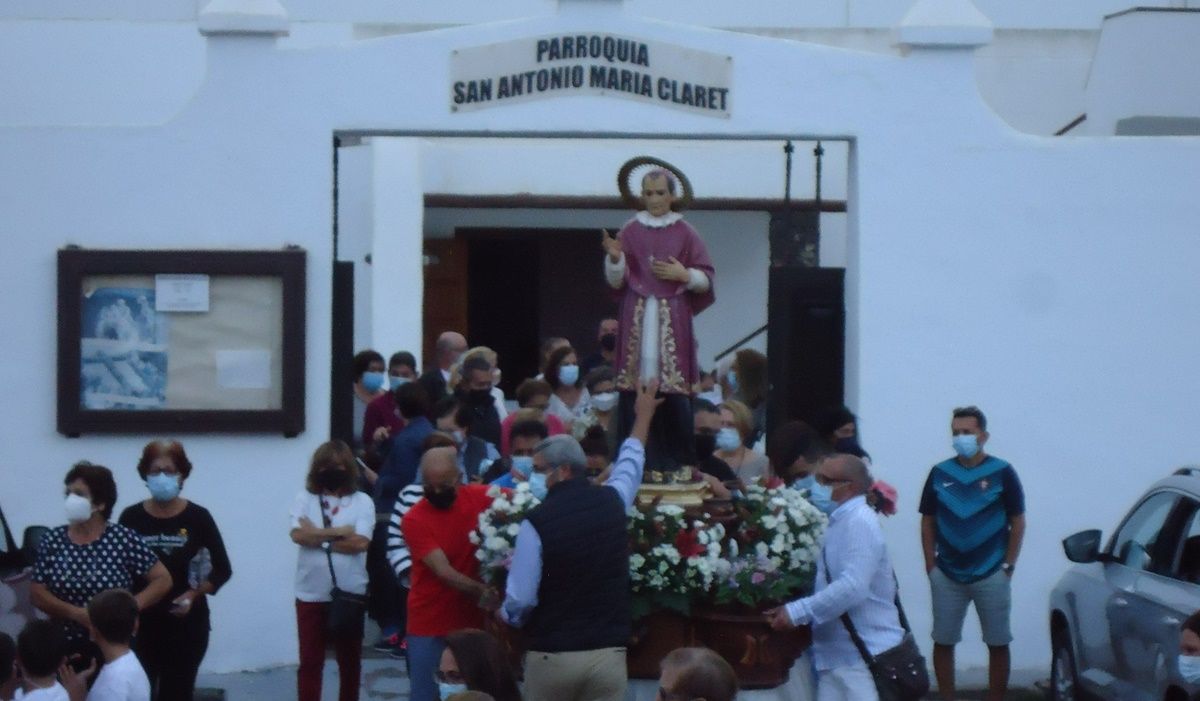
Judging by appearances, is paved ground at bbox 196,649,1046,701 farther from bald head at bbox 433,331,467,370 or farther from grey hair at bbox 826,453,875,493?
grey hair at bbox 826,453,875,493

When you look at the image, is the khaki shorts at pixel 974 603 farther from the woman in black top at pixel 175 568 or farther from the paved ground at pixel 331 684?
the woman in black top at pixel 175 568

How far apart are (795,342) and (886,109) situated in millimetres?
1505

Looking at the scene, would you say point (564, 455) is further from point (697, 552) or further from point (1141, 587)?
point (1141, 587)

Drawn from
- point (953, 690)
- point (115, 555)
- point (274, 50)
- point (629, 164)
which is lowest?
point (953, 690)

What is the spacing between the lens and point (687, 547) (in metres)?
8.91

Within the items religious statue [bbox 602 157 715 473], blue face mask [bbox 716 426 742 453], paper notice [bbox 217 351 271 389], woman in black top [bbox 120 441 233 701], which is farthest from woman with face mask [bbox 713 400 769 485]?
woman in black top [bbox 120 441 233 701]

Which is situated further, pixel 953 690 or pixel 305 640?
pixel 953 690

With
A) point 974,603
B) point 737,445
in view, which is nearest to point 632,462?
point 737,445

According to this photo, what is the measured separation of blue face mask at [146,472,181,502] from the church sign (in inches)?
132

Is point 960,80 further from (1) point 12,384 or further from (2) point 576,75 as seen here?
(1) point 12,384

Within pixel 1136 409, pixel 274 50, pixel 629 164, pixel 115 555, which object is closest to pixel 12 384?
pixel 274 50

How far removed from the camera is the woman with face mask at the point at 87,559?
8852mm

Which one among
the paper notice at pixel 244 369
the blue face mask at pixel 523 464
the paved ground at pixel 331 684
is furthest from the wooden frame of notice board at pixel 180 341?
the blue face mask at pixel 523 464

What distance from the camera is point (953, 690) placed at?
37.9 ft
